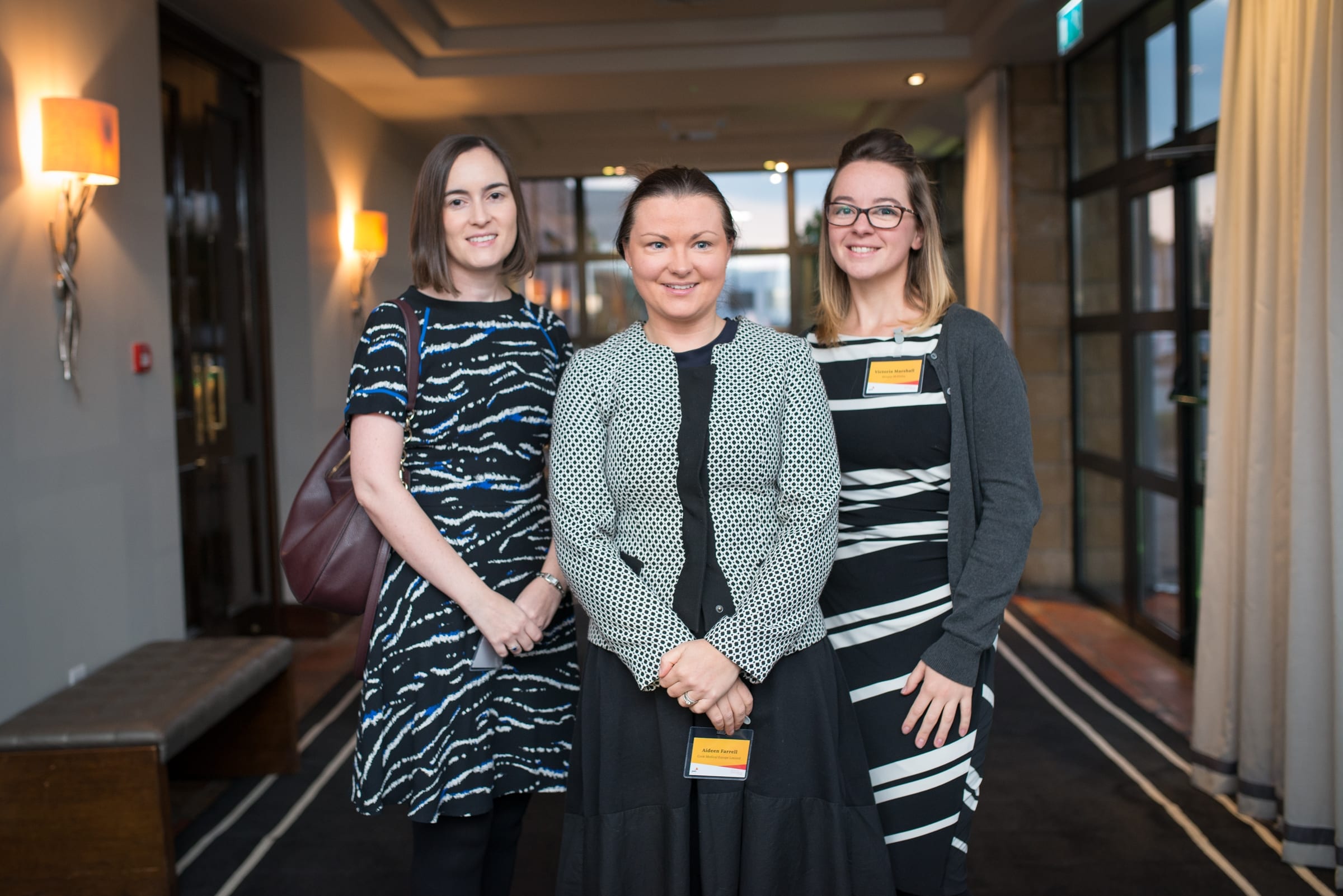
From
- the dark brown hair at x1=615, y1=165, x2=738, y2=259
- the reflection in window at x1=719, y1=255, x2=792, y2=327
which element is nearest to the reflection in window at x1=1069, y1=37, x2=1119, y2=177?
the dark brown hair at x1=615, y1=165, x2=738, y2=259

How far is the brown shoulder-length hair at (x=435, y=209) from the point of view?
5.63 ft

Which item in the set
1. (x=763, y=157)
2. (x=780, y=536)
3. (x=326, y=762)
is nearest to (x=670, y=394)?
(x=780, y=536)

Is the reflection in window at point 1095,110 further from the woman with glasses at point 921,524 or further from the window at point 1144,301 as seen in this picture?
the woman with glasses at point 921,524

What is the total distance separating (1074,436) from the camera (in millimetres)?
5723

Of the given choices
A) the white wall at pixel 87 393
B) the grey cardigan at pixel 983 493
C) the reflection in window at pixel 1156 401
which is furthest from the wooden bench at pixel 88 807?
the reflection in window at pixel 1156 401

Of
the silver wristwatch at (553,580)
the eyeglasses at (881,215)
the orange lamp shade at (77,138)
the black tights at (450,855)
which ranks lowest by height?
the black tights at (450,855)

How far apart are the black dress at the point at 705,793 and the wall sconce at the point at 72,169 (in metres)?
2.49

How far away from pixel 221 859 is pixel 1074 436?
4618mm

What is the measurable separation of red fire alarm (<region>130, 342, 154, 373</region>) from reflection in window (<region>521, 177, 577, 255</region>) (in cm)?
679

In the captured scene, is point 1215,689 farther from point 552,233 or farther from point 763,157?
point 552,233

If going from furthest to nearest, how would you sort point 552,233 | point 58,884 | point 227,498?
point 552,233 < point 227,498 < point 58,884

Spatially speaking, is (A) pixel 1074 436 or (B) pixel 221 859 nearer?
(B) pixel 221 859

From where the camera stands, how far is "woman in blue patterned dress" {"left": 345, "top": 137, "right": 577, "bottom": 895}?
168 centimetres

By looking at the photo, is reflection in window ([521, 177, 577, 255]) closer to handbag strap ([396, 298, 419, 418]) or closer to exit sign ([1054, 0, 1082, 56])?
exit sign ([1054, 0, 1082, 56])
